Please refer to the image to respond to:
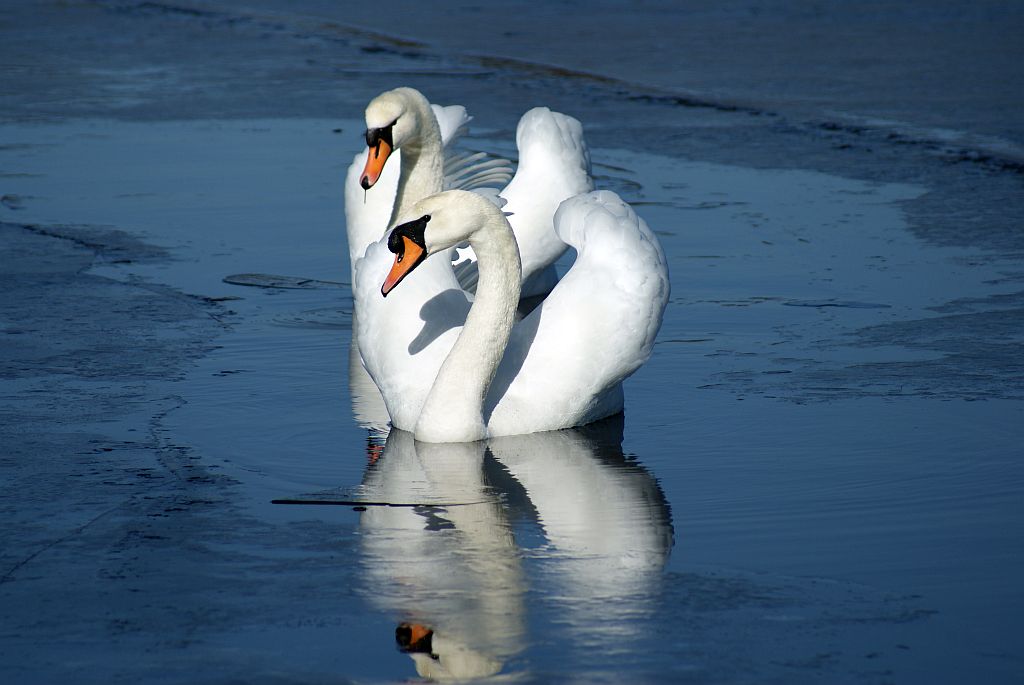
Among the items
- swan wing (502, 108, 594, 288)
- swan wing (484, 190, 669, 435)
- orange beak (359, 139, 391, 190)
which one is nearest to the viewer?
swan wing (484, 190, 669, 435)

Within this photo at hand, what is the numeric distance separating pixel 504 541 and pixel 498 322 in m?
1.41

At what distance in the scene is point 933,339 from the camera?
809 cm

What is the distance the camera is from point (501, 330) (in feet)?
22.7

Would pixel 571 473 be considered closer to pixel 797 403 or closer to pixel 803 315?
pixel 797 403

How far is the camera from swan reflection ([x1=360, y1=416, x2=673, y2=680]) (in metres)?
4.89

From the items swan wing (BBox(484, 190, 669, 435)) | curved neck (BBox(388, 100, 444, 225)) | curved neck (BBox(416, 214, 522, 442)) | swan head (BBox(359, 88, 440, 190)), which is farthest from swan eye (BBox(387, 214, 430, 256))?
curved neck (BBox(388, 100, 444, 225))

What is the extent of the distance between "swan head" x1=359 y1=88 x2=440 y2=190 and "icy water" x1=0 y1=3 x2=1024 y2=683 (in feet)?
2.93

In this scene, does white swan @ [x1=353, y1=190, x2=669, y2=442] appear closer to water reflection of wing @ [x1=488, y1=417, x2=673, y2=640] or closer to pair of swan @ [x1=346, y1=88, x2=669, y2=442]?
pair of swan @ [x1=346, y1=88, x2=669, y2=442]

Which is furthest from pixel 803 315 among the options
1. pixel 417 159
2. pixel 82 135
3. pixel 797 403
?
pixel 82 135

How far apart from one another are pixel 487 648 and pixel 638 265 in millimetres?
2690

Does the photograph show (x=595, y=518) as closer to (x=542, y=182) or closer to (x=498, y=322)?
(x=498, y=322)

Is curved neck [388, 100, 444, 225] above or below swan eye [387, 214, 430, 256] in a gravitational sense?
above

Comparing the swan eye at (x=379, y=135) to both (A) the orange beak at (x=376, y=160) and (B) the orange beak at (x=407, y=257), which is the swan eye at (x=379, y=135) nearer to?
(A) the orange beak at (x=376, y=160)

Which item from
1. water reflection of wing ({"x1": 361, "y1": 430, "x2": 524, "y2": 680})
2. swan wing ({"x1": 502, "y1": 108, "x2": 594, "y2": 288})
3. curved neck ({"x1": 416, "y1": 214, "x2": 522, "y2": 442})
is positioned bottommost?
water reflection of wing ({"x1": 361, "y1": 430, "x2": 524, "y2": 680})
